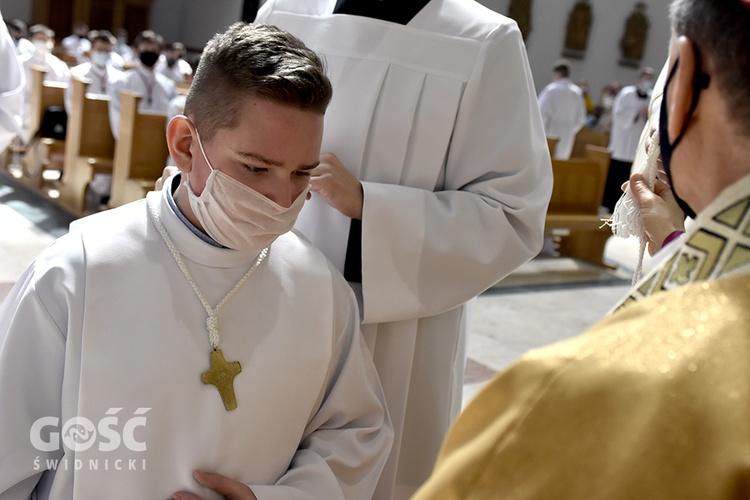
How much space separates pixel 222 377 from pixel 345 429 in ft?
1.03

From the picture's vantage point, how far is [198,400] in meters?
1.56

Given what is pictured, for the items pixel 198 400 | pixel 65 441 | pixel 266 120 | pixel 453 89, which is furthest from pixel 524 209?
pixel 65 441

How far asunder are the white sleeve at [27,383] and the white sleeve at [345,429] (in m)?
0.45

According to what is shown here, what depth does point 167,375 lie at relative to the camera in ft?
5.08

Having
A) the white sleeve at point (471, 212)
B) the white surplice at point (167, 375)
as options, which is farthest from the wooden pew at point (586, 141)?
the white surplice at point (167, 375)

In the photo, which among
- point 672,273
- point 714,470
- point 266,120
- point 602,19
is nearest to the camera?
point 714,470

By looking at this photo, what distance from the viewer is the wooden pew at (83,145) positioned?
26.5ft

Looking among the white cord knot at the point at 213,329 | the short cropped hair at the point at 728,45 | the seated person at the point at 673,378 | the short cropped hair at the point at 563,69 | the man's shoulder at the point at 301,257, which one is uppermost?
the short cropped hair at the point at 728,45

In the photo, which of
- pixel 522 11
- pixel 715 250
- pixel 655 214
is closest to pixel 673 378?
pixel 715 250

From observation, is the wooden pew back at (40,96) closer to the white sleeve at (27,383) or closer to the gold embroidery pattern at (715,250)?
the white sleeve at (27,383)

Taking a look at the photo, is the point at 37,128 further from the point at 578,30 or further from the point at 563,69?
the point at 578,30

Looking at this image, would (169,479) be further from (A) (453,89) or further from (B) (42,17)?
(B) (42,17)

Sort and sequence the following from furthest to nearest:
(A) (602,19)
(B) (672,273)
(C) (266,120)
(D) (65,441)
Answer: (A) (602,19) → (C) (266,120) → (D) (65,441) → (B) (672,273)

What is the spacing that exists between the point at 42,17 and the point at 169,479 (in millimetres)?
23279
